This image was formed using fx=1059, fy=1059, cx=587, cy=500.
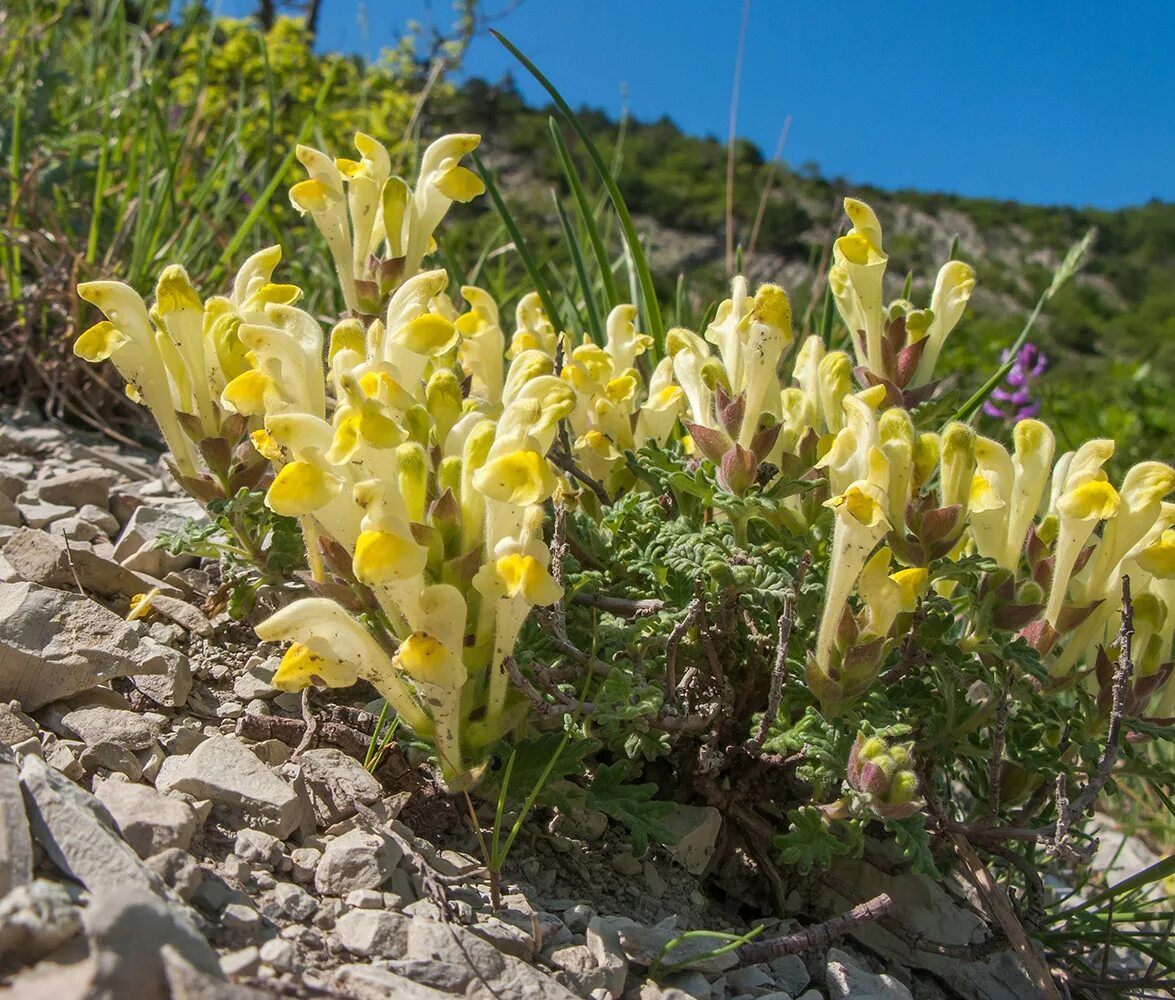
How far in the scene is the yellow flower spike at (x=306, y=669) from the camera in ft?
4.76

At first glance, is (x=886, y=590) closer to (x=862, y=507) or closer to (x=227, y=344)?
(x=862, y=507)

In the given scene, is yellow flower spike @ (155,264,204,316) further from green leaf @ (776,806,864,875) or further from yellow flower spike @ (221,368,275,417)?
green leaf @ (776,806,864,875)

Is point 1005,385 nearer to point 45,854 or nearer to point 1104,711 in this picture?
point 1104,711

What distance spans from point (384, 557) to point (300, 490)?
0.16 metres

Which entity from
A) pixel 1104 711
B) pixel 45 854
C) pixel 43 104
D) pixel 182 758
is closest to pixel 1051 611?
pixel 1104 711

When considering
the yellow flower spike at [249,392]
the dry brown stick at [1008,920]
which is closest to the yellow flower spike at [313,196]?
the yellow flower spike at [249,392]

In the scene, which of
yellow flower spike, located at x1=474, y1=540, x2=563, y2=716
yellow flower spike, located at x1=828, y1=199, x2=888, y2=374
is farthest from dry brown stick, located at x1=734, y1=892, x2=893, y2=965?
yellow flower spike, located at x1=828, y1=199, x2=888, y2=374

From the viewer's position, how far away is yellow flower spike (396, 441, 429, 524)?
1.45 m

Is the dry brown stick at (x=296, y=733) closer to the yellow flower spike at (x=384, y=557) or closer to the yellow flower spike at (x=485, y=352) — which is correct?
the yellow flower spike at (x=384, y=557)

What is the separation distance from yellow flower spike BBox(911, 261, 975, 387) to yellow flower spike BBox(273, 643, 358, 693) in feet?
3.97

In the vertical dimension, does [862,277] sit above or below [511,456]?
above

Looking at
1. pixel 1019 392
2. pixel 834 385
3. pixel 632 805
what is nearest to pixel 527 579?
pixel 632 805

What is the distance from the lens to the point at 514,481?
137 cm

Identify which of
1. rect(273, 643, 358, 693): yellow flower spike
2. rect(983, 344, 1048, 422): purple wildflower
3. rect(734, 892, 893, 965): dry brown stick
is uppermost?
rect(983, 344, 1048, 422): purple wildflower
